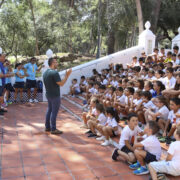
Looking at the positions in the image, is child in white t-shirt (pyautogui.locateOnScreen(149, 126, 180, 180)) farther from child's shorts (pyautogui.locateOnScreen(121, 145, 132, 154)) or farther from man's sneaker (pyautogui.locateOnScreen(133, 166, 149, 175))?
child's shorts (pyautogui.locateOnScreen(121, 145, 132, 154))

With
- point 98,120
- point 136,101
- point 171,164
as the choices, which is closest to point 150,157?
point 171,164

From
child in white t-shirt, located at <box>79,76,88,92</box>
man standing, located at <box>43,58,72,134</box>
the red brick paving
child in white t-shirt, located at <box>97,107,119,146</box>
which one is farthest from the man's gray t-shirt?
child in white t-shirt, located at <box>79,76,88,92</box>

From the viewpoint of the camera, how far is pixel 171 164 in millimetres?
3256

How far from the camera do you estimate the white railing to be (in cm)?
1073

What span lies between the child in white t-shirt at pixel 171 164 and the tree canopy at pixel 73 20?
464 inches

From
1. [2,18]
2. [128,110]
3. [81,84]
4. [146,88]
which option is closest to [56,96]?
[128,110]

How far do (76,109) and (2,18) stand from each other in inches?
503

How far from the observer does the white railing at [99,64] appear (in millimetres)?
10727

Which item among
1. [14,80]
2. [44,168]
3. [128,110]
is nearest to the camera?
[44,168]

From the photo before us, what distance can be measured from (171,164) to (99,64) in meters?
8.46

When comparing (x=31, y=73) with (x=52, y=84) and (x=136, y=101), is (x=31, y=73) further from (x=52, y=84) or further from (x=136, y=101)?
(x=136, y=101)

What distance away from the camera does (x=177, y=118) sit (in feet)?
14.1

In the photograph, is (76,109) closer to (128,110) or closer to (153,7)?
(128,110)

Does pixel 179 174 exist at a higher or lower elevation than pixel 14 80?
lower
